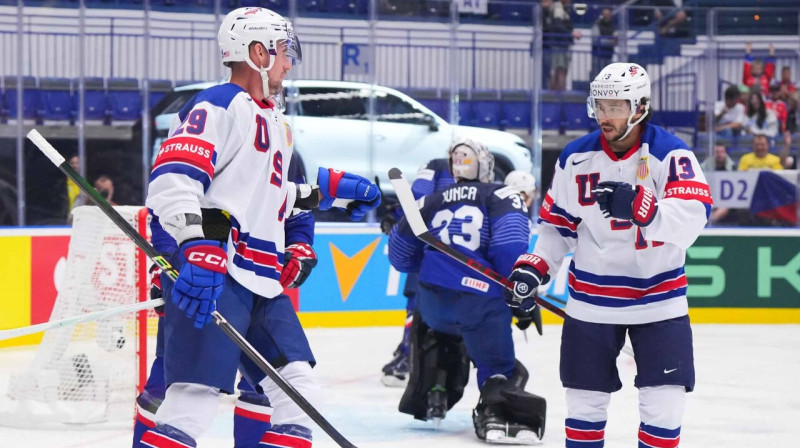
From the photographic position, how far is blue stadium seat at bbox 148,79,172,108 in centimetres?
798

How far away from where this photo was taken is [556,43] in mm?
8820

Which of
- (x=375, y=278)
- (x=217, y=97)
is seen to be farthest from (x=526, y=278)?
(x=375, y=278)

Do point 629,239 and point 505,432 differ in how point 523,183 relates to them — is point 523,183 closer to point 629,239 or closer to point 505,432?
point 505,432

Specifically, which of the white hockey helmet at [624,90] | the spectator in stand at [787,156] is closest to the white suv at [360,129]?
the spectator in stand at [787,156]

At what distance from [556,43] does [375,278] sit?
7.81ft

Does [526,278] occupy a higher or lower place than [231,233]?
lower

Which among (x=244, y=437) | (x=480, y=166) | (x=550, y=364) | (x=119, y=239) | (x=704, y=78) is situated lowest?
(x=550, y=364)

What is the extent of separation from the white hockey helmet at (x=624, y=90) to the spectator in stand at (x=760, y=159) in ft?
19.6

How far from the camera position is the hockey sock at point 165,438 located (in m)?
2.45

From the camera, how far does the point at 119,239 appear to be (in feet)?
15.3

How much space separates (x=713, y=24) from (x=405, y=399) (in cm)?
538

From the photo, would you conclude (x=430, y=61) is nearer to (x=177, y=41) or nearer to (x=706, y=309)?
(x=177, y=41)

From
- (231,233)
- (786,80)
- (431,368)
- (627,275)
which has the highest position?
(786,80)

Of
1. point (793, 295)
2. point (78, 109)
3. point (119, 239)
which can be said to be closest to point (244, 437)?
point (119, 239)
